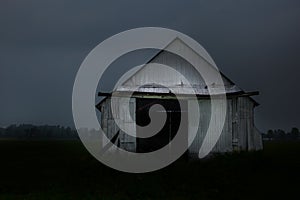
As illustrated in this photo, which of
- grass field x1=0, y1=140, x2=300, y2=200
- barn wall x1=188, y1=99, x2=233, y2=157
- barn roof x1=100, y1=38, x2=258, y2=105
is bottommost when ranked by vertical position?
grass field x1=0, y1=140, x2=300, y2=200

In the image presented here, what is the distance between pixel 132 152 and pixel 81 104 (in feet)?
12.9

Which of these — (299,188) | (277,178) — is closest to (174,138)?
(277,178)

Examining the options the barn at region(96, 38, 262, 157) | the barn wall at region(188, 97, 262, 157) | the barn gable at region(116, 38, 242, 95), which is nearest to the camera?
the barn at region(96, 38, 262, 157)

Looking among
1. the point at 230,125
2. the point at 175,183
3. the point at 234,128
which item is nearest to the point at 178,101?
the point at 230,125

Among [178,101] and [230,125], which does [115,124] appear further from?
[230,125]

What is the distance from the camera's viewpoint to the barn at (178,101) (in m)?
15.3

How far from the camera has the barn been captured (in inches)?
602

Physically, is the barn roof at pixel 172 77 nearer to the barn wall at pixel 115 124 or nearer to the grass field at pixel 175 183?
the barn wall at pixel 115 124

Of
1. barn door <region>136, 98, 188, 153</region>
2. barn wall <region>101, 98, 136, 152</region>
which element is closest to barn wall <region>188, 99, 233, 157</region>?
barn door <region>136, 98, 188, 153</region>

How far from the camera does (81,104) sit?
16.5m

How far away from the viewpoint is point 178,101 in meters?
17.1

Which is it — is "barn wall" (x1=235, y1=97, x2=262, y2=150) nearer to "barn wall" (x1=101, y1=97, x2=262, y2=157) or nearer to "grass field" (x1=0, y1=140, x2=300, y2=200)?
→ "barn wall" (x1=101, y1=97, x2=262, y2=157)

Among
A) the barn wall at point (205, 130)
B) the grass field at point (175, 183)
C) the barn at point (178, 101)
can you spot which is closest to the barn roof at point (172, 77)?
the barn at point (178, 101)

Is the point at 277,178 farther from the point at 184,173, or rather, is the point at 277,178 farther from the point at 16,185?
the point at 16,185
